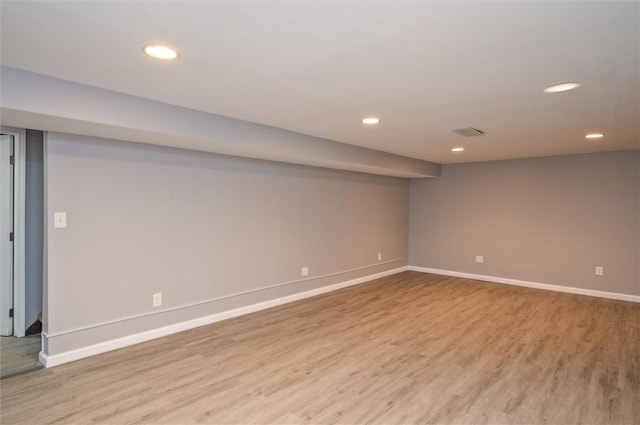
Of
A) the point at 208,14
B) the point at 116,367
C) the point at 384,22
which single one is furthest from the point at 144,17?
the point at 116,367

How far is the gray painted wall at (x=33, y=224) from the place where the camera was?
3568 millimetres

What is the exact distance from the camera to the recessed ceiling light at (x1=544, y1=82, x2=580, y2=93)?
7.88 feet

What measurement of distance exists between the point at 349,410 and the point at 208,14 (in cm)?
236

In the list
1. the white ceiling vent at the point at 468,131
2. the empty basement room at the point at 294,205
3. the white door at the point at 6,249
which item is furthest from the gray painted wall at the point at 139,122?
the white ceiling vent at the point at 468,131

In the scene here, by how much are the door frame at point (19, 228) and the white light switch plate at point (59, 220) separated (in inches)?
40.4

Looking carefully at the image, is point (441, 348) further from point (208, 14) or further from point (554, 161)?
point (554, 161)

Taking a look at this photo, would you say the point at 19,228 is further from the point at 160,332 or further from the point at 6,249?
the point at 160,332

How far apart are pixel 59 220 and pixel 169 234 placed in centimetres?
Result: 93

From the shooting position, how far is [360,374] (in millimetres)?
2812

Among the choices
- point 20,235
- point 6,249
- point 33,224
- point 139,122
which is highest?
point 139,122

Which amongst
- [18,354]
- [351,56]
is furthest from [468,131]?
[18,354]

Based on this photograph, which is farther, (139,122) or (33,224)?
(33,224)

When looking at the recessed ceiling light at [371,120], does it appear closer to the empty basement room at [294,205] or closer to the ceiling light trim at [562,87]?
the empty basement room at [294,205]

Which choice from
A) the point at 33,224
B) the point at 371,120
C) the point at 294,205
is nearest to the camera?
the point at 371,120
